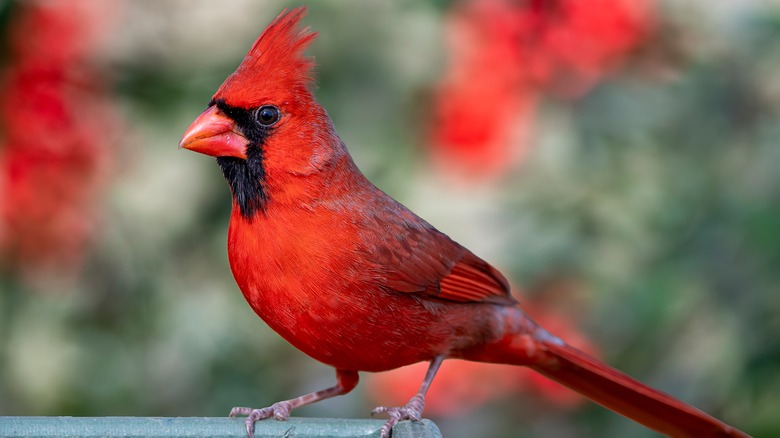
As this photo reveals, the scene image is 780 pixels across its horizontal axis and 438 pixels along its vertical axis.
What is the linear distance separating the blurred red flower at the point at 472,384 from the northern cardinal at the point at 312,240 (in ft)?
2.26

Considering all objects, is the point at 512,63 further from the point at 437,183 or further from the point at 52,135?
the point at 52,135

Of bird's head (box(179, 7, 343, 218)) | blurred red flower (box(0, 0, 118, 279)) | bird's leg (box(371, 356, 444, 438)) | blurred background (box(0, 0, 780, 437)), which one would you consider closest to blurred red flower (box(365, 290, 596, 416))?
blurred background (box(0, 0, 780, 437))

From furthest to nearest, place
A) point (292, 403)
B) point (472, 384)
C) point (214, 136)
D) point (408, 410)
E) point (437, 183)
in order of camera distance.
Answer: point (437, 183) < point (472, 384) < point (292, 403) < point (408, 410) < point (214, 136)

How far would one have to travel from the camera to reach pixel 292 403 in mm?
2428

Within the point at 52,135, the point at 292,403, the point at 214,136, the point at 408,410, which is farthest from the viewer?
the point at 52,135

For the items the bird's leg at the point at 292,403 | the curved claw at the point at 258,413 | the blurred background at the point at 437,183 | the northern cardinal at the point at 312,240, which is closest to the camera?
the curved claw at the point at 258,413

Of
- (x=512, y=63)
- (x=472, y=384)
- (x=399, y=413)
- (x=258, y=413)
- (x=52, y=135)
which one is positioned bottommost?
(x=258, y=413)

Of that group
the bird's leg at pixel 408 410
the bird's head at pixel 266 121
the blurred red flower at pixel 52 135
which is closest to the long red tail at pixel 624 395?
the bird's leg at pixel 408 410

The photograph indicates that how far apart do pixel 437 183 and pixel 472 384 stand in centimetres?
62

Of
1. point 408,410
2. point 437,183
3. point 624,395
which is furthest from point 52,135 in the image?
point 624,395

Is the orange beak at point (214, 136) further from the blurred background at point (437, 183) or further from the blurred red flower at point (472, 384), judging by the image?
the blurred red flower at point (472, 384)

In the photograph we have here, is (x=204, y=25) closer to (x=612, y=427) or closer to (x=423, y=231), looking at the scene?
(x=423, y=231)

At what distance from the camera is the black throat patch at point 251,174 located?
2.14m

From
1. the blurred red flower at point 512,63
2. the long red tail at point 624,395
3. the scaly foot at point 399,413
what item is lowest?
the scaly foot at point 399,413
